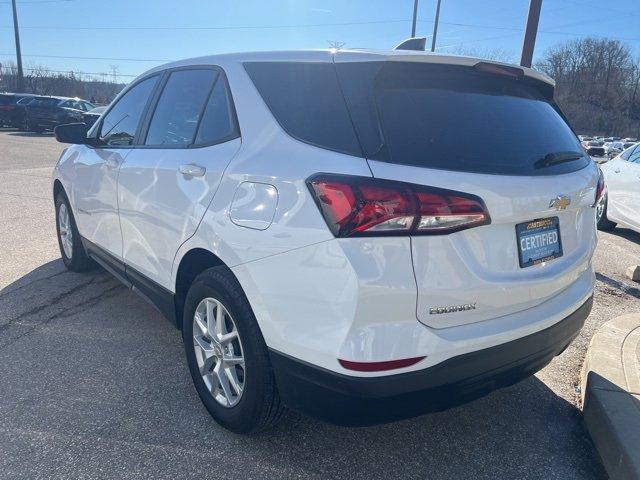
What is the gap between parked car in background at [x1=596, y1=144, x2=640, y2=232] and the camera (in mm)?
6816

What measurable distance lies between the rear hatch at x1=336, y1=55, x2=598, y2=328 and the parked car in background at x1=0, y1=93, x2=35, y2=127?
2702cm

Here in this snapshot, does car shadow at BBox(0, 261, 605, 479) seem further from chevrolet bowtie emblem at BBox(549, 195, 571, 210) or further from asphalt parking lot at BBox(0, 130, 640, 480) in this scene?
chevrolet bowtie emblem at BBox(549, 195, 571, 210)

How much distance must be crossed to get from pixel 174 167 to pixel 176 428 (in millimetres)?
1345

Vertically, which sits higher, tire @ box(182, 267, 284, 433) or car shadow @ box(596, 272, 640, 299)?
tire @ box(182, 267, 284, 433)

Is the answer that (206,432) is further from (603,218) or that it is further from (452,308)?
(603,218)

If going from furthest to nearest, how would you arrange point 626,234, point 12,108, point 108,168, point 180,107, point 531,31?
point 12,108
point 626,234
point 531,31
point 108,168
point 180,107

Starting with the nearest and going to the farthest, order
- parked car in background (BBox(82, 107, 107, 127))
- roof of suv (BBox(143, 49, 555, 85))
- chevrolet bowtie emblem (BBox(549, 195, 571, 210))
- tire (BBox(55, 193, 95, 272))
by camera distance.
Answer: roof of suv (BBox(143, 49, 555, 85)) → chevrolet bowtie emblem (BBox(549, 195, 571, 210)) → tire (BBox(55, 193, 95, 272)) → parked car in background (BBox(82, 107, 107, 127))

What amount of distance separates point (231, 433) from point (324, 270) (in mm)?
1189

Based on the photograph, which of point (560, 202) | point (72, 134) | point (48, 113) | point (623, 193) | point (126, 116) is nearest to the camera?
point (560, 202)

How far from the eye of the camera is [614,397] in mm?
2713

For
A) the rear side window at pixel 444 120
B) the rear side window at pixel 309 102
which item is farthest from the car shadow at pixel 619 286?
the rear side window at pixel 309 102

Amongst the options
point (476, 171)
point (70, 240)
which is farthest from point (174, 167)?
point (70, 240)

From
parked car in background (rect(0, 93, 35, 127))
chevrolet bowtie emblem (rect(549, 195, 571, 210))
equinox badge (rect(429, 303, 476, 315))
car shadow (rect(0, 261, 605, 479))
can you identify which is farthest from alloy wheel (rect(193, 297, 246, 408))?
parked car in background (rect(0, 93, 35, 127))

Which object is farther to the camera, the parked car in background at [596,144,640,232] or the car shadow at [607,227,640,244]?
the car shadow at [607,227,640,244]
